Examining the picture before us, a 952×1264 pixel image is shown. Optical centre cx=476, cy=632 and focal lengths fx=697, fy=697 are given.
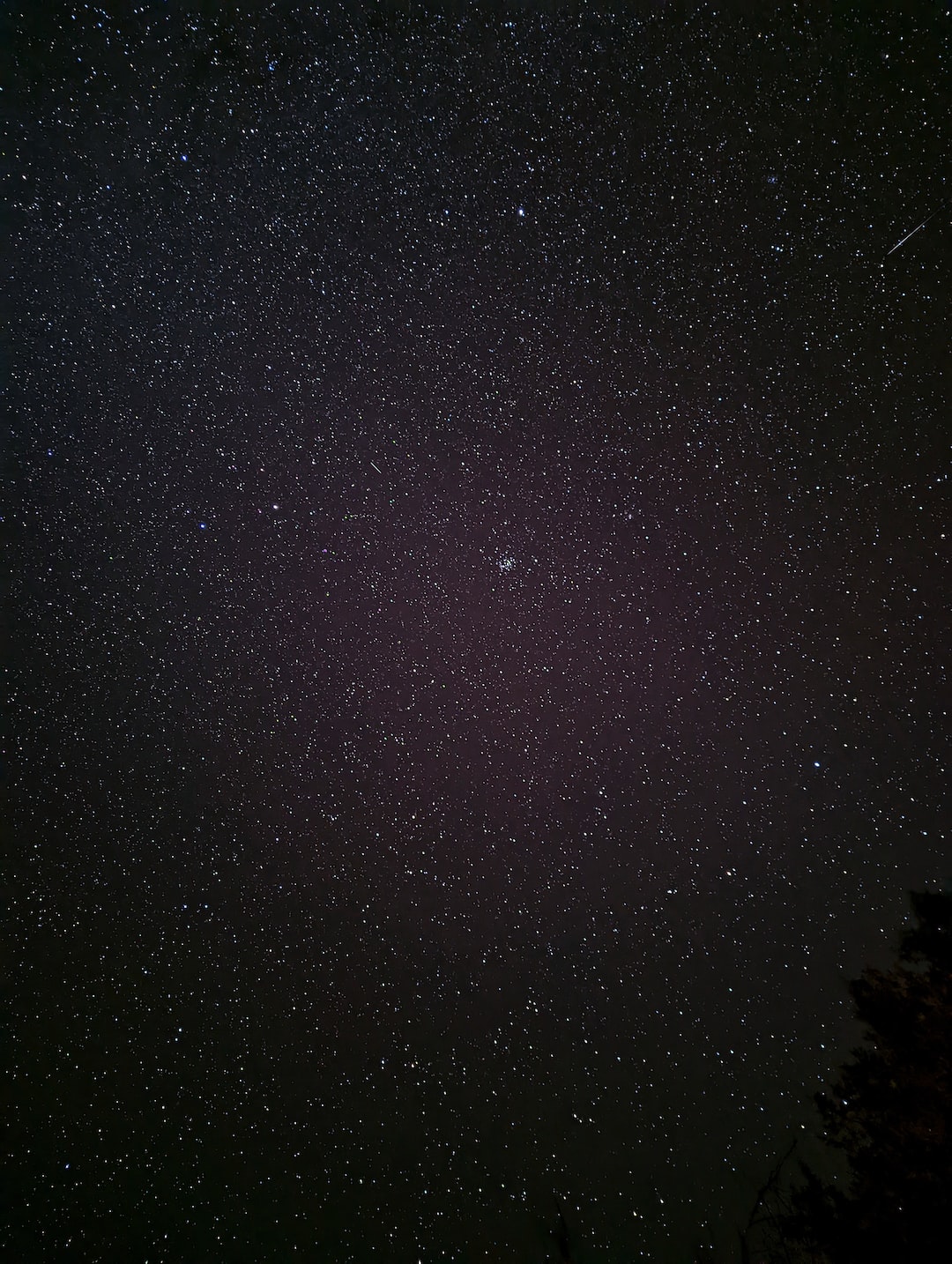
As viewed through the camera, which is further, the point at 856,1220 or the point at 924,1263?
the point at 856,1220

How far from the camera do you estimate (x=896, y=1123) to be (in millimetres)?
3467

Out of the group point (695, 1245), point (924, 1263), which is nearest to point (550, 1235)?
point (695, 1245)

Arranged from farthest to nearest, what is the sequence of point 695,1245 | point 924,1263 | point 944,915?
1. point 695,1245
2. point 944,915
3. point 924,1263

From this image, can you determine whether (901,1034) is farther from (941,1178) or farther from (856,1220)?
(856,1220)

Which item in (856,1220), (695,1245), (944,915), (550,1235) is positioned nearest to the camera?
(856,1220)

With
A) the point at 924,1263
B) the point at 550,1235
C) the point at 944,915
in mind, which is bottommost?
the point at 924,1263

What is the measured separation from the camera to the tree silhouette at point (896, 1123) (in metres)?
3.21

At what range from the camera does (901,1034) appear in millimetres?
3615

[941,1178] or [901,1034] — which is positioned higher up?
[901,1034]

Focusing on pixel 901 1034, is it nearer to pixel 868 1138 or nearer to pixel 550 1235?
pixel 868 1138

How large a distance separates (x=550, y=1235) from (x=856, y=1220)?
5.85 feet

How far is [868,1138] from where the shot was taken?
3.60 metres

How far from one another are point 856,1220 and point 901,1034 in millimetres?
898

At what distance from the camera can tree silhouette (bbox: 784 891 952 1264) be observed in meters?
3.21
